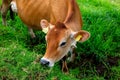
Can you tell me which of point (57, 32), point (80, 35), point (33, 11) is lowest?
point (80, 35)

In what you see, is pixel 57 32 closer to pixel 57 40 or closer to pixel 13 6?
pixel 57 40

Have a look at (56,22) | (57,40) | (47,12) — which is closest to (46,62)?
(57,40)

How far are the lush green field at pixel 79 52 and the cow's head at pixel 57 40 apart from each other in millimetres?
364

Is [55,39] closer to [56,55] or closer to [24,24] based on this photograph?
[56,55]

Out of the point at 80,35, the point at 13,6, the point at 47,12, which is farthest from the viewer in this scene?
the point at 13,6

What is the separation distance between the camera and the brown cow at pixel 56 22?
598 cm

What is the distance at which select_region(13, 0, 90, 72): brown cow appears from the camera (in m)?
5.98

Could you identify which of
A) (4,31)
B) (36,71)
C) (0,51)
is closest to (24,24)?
(4,31)

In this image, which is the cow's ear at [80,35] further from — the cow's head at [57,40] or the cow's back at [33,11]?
the cow's back at [33,11]

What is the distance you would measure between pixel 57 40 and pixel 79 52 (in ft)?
5.28

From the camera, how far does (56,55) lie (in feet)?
19.9

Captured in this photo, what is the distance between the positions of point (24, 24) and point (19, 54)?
5.39 feet

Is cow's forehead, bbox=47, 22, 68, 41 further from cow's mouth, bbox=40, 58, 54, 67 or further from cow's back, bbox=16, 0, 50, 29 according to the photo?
cow's back, bbox=16, 0, 50, 29

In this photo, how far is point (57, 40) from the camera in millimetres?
5941
